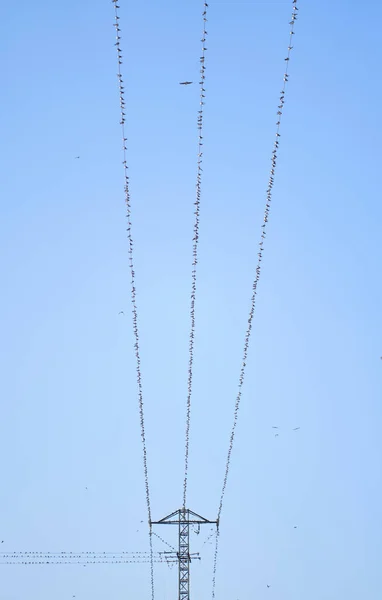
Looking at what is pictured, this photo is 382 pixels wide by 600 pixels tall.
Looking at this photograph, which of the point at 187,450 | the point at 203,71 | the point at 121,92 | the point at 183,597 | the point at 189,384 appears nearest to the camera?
the point at 203,71

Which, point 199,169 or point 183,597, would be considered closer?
point 199,169

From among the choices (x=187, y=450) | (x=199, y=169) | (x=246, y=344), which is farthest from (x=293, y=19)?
(x=187, y=450)

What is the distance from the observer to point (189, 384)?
59.8 m

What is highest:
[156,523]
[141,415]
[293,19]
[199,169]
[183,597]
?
[293,19]

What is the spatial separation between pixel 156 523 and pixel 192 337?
1112 inches

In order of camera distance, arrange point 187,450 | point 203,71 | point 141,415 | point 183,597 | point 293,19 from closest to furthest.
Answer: point 293,19, point 203,71, point 141,415, point 187,450, point 183,597

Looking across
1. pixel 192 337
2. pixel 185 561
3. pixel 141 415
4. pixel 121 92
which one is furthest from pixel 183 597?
pixel 121 92

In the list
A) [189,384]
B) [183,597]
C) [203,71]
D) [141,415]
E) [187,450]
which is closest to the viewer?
[203,71]

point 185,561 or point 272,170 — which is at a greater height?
point 272,170

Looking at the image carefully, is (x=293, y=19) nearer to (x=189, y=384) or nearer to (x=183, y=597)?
(x=189, y=384)

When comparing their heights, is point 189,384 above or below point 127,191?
below

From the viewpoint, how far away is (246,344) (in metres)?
53.7

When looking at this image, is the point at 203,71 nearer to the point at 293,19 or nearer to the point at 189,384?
the point at 293,19

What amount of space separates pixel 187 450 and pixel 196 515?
42.4ft
